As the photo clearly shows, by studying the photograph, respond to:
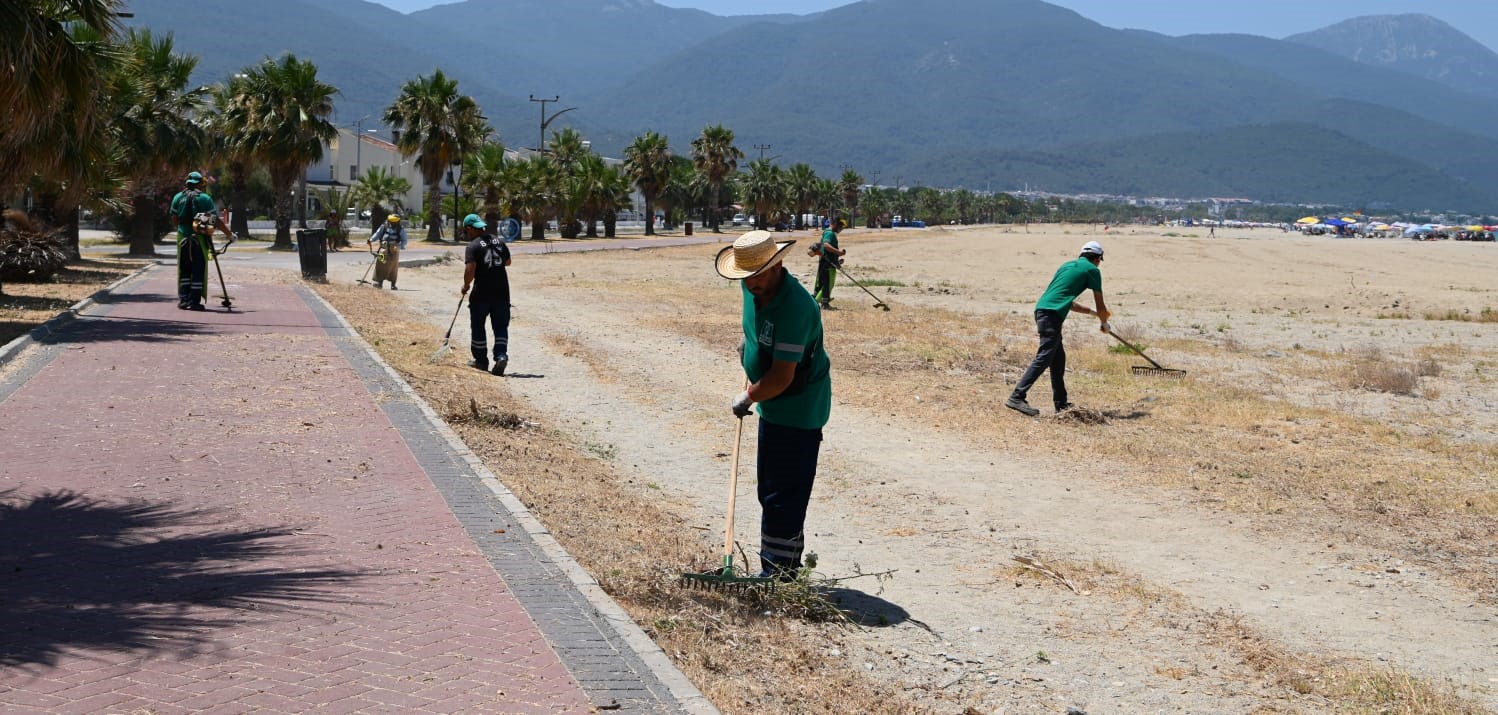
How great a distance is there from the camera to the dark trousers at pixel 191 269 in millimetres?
17781

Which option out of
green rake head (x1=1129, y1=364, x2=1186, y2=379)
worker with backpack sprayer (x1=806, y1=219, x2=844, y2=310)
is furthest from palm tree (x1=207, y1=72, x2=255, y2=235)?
green rake head (x1=1129, y1=364, x2=1186, y2=379)

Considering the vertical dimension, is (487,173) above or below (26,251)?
above

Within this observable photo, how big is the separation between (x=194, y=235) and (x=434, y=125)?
41.5 metres

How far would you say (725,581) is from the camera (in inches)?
260

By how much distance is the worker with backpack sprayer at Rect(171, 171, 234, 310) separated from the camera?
671 inches

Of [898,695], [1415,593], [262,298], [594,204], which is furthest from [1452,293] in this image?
[594,204]

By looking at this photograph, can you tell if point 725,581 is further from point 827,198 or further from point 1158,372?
point 827,198

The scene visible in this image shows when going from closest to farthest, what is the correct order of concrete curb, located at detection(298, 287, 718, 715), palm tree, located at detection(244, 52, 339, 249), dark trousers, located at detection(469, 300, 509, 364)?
concrete curb, located at detection(298, 287, 718, 715)
dark trousers, located at detection(469, 300, 509, 364)
palm tree, located at detection(244, 52, 339, 249)

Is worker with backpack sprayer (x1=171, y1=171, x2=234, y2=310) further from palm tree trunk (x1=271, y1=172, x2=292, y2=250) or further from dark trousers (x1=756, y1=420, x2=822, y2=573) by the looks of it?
palm tree trunk (x1=271, y1=172, x2=292, y2=250)

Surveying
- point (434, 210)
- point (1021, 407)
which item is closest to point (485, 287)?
point (1021, 407)

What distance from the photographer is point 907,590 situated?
7.31m

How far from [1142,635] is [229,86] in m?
47.3

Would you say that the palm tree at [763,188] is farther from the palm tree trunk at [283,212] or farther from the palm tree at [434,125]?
the palm tree trunk at [283,212]

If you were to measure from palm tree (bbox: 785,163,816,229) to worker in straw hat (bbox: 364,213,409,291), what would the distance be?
101 metres
